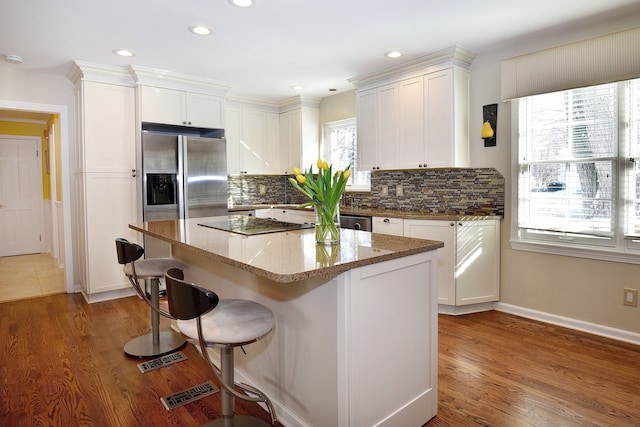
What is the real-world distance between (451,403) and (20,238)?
24.5 ft

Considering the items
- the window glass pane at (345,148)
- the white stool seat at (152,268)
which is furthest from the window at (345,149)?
the white stool seat at (152,268)

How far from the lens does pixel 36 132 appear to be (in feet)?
22.3

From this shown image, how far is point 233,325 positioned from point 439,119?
2.89 meters

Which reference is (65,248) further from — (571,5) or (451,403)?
(571,5)

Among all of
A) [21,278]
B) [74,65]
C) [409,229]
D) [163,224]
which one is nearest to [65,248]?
[21,278]

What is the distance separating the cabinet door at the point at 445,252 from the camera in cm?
354

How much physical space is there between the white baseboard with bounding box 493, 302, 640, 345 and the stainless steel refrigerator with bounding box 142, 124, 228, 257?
10.4 ft

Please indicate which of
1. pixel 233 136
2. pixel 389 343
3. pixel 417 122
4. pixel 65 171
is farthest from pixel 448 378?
pixel 65 171

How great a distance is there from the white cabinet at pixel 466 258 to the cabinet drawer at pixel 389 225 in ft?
0.49

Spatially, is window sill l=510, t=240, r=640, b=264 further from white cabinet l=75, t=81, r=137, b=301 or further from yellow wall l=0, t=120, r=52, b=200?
yellow wall l=0, t=120, r=52, b=200

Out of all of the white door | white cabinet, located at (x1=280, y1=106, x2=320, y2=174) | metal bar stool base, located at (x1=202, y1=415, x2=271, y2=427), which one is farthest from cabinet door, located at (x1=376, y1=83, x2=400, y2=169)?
the white door

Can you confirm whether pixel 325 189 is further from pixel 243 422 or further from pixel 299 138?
pixel 299 138

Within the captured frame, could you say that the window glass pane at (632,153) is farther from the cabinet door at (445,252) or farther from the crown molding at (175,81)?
the crown molding at (175,81)

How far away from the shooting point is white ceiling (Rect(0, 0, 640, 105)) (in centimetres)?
274
